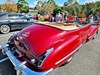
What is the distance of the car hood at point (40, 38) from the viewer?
319cm

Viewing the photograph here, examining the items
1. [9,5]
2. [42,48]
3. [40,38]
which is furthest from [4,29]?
[9,5]

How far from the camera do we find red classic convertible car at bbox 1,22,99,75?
2.92 metres

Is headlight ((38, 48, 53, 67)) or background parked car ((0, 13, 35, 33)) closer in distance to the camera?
headlight ((38, 48, 53, 67))

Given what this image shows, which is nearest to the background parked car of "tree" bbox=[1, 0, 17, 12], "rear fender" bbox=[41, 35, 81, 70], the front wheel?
the front wheel

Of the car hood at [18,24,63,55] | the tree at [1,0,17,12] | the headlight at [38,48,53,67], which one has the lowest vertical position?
the headlight at [38,48,53,67]

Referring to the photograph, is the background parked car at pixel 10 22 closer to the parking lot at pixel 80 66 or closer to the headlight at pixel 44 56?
the parking lot at pixel 80 66

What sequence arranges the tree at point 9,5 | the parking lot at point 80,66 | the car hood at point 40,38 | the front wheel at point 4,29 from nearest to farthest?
the car hood at point 40,38 → the parking lot at point 80,66 → the front wheel at point 4,29 → the tree at point 9,5

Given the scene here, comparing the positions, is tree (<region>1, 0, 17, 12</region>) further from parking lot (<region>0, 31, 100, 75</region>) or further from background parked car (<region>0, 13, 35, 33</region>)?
parking lot (<region>0, 31, 100, 75</region>)

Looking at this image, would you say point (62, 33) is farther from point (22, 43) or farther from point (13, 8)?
point (13, 8)

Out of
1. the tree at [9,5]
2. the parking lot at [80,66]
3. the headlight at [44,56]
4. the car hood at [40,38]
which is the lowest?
the parking lot at [80,66]

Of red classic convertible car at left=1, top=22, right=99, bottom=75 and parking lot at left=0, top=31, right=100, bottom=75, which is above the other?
red classic convertible car at left=1, top=22, right=99, bottom=75

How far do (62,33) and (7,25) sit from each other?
571cm

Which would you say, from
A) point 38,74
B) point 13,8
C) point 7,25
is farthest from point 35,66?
point 13,8

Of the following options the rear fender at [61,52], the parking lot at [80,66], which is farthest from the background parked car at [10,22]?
the rear fender at [61,52]
